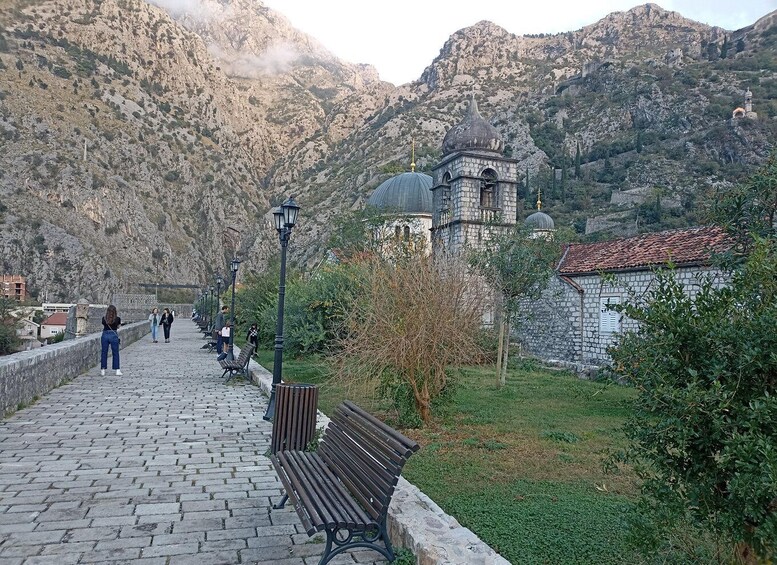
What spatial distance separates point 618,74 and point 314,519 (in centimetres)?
9646

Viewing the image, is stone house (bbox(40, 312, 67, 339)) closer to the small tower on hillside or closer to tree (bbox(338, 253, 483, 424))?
the small tower on hillside

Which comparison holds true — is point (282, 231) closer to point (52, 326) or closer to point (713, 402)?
point (713, 402)

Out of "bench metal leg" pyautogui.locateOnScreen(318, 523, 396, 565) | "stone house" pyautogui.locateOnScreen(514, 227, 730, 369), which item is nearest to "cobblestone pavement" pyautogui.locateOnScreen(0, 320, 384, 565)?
"bench metal leg" pyautogui.locateOnScreen(318, 523, 396, 565)

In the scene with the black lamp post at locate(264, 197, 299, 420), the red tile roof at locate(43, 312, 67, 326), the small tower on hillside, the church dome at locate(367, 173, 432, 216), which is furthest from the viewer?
the red tile roof at locate(43, 312, 67, 326)

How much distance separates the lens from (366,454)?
4078mm

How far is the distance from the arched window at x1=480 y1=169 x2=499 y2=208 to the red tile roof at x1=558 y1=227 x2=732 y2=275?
8.13 metres

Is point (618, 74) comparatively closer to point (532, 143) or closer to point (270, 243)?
point (532, 143)

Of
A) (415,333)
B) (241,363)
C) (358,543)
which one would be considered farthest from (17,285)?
(358,543)

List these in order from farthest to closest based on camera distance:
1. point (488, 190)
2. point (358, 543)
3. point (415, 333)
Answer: point (488, 190) < point (415, 333) < point (358, 543)

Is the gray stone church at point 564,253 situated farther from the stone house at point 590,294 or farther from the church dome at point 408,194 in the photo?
the church dome at point 408,194

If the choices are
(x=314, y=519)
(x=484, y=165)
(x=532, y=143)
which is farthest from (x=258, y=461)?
(x=532, y=143)

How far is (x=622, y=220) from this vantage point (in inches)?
2295

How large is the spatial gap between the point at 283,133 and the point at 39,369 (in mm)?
110080

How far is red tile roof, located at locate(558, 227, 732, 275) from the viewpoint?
15055 millimetres
